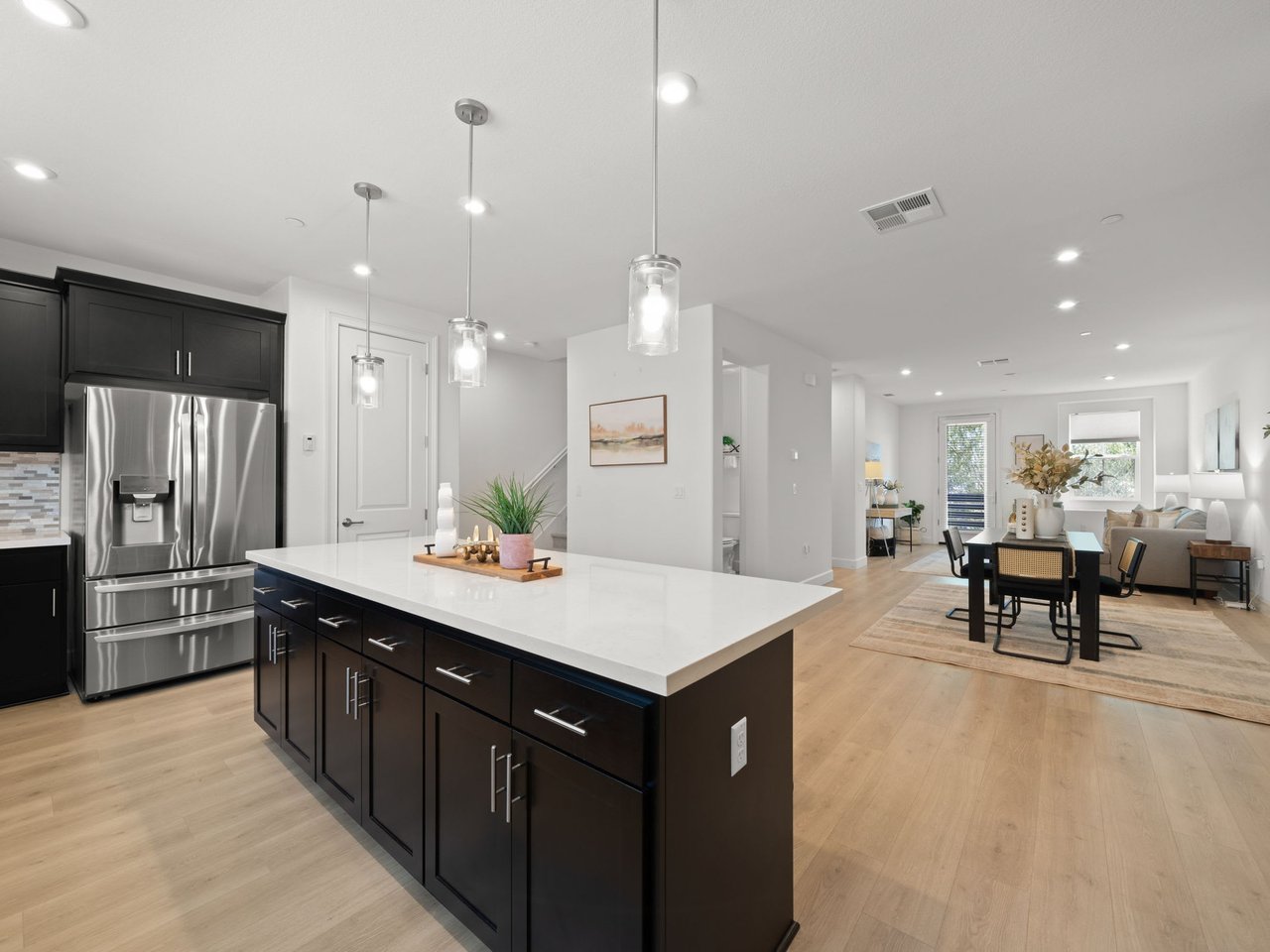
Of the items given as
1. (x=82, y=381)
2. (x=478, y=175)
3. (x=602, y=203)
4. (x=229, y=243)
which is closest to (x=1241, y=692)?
(x=602, y=203)

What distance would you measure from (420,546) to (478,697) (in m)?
1.70

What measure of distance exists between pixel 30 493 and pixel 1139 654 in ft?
24.4

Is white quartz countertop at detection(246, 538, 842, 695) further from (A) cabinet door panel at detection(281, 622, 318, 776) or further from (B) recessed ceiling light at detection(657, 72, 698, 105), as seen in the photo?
(B) recessed ceiling light at detection(657, 72, 698, 105)

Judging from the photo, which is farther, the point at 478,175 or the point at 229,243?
the point at 229,243

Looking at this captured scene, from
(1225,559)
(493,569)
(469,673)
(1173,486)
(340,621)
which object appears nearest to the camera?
(469,673)

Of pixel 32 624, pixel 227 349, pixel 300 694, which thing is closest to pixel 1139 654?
pixel 300 694

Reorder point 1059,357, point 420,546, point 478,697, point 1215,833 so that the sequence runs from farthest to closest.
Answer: point 1059,357 → point 420,546 → point 1215,833 → point 478,697

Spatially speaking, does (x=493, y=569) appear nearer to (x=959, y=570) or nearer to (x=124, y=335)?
(x=124, y=335)

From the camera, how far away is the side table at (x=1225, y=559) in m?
5.41

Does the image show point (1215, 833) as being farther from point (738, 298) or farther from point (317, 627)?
point (738, 298)

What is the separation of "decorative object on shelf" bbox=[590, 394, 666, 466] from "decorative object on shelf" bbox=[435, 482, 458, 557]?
8.66 ft

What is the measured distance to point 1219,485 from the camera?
600 cm

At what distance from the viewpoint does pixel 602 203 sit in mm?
3025

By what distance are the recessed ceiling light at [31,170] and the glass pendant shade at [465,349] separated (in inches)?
85.5
